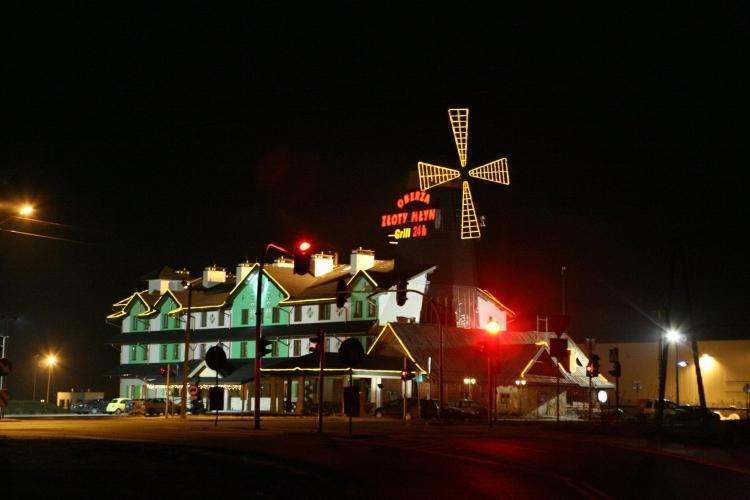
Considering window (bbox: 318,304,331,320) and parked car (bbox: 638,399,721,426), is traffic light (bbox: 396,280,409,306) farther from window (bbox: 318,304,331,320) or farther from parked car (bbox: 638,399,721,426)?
window (bbox: 318,304,331,320)

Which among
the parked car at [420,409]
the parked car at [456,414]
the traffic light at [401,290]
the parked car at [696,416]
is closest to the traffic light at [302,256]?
the traffic light at [401,290]

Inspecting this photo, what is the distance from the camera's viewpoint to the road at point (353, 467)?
18359 millimetres

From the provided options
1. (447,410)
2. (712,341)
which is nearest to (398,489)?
(447,410)

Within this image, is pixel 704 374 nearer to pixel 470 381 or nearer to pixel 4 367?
pixel 470 381

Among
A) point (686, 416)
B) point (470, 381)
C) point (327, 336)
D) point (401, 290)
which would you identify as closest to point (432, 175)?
point (327, 336)

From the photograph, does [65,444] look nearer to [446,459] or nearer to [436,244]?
[446,459]

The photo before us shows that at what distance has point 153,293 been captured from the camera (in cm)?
10094

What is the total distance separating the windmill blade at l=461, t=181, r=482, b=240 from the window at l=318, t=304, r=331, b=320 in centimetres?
1266

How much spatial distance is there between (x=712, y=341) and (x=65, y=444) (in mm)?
67249

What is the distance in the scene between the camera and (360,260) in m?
82.0

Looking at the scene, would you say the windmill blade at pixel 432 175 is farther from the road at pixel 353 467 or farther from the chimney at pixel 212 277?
the road at pixel 353 467

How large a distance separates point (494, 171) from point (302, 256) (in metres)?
58.8

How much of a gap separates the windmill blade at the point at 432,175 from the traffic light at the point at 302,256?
52082mm

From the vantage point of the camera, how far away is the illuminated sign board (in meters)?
81.1
